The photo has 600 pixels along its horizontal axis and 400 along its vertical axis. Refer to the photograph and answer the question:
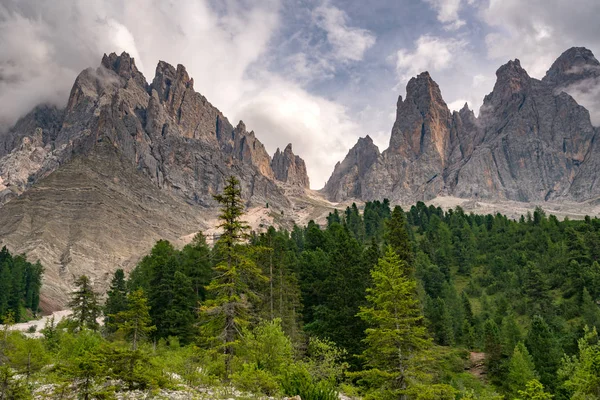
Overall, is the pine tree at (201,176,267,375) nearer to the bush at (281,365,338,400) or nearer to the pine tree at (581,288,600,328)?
the bush at (281,365,338,400)

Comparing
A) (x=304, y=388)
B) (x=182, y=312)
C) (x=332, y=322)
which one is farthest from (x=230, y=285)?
(x=182, y=312)

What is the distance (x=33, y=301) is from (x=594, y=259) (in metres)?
123

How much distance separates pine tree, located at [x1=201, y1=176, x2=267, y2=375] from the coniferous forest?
0.36ft

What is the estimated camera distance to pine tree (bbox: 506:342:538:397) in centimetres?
4375

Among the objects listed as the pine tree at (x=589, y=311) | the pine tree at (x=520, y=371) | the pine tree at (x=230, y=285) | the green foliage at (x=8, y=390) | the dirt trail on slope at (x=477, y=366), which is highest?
→ the pine tree at (x=230, y=285)

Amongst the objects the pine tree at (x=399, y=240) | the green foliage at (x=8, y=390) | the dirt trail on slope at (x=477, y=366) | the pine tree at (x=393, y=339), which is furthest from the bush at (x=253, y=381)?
the dirt trail on slope at (x=477, y=366)

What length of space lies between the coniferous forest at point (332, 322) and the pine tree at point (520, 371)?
0.59 ft

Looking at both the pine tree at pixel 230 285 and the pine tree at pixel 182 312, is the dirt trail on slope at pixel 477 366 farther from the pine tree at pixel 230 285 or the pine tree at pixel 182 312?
the pine tree at pixel 230 285

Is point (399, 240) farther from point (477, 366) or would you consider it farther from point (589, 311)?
point (589, 311)

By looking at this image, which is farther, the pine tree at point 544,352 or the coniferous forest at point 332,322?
the pine tree at point 544,352

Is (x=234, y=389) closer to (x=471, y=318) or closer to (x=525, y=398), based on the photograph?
(x=525, y=398)

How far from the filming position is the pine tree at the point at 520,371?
4375cm

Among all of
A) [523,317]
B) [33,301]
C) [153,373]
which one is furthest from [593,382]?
[33,301]

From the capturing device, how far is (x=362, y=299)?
3975 centimetres
